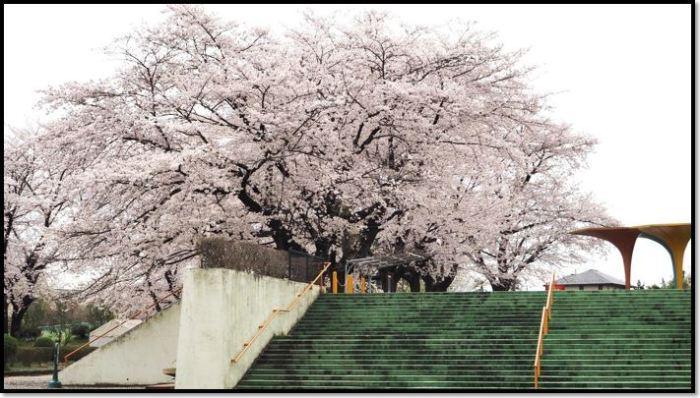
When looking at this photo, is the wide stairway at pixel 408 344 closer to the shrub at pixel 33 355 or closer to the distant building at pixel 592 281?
the shrub at pixel 33 355

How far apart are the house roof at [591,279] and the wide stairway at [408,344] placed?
72.6ft

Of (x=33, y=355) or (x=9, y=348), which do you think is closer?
(x=9, y=348)

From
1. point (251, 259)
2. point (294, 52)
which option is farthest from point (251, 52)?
point (251, 259)

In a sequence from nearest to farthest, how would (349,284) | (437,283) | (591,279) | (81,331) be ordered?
(349,284) < (437,283) < (591,279) < (81,331)

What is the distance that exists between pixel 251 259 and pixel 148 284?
327 inches

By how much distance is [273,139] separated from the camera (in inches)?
1003

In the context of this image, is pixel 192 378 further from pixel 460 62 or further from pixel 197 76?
pixel 460 62

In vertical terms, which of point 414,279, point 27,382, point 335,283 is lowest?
point 27,382

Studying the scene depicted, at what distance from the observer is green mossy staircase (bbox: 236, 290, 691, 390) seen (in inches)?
727

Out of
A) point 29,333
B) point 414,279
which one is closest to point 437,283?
point 414,279

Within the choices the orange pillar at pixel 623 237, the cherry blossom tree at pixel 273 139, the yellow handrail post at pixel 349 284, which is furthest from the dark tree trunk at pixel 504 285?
the yellow handrail post at pixel 349 284

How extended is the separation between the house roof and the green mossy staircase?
72.7ft

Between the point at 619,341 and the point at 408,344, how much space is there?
4.40m

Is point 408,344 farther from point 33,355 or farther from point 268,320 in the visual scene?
point 33,355
